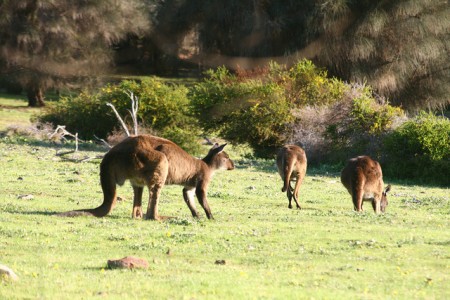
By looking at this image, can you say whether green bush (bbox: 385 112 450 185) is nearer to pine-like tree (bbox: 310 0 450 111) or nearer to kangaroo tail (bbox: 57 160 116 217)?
pine-like tree (bbox: 310 0 450 111)

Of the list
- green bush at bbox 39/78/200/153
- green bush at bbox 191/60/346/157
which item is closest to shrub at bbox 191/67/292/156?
green bush at bbox 191/60/346/157

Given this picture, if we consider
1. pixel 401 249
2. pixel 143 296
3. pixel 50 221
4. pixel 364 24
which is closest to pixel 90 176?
pixel 50 221

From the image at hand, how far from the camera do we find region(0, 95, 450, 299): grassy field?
30.8ft

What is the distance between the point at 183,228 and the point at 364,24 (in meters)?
29.5

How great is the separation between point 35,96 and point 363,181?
43238mm

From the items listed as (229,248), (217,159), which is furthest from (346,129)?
(229,248)

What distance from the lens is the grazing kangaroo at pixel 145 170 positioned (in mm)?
14852

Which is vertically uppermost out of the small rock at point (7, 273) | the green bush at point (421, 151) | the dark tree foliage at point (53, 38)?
the dark tree foliage at point (53, 38)

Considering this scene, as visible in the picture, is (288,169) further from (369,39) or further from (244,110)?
(369,39)

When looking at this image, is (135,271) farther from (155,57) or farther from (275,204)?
(155,57)

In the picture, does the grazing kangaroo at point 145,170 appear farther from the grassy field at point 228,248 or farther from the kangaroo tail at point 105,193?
the grassy field at point 228,248

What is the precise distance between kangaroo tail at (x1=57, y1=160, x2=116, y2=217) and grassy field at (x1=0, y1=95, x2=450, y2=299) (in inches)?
6.5

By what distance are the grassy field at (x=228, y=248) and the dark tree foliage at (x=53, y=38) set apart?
35.4 m

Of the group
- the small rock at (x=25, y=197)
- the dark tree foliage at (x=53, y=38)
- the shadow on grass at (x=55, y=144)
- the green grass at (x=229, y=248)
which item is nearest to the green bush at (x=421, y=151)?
the green grass at (x=229, y=248)
